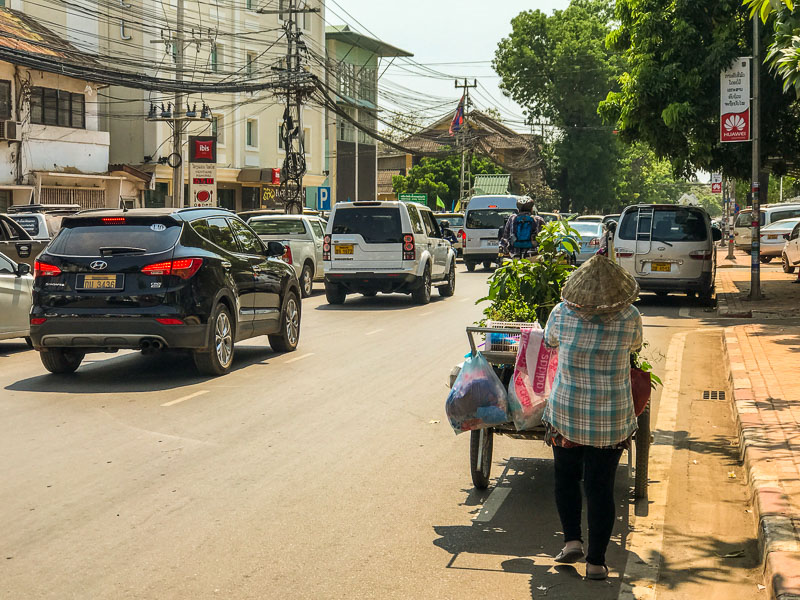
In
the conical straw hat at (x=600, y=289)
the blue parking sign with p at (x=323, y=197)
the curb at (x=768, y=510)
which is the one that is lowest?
the curb at (x=768, y=510)

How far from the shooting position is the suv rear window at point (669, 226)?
20125 millimetres

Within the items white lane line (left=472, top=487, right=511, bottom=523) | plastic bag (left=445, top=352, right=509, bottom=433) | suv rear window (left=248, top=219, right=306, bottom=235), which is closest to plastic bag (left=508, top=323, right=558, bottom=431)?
plastic bag (left=445, top=352, right=509, bottom=433)

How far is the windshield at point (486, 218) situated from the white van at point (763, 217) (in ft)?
35.2

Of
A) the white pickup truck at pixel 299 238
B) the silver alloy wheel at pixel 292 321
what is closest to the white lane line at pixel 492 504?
the silver alloy wheel at pixel 292 321

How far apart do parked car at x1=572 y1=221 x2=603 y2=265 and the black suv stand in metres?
16.7

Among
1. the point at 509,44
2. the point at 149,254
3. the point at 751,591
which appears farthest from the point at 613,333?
the point at 509,44

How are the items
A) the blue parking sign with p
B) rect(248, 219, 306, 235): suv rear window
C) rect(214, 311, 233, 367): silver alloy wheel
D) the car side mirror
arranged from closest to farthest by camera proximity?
1. rect(214, 311, 233, 367): silver alloy wheel
2. the car side mirror
3. rect(248, 219, 306, 235): suv rear window
4. the blue parking sign with p

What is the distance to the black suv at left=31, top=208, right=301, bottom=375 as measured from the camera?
36.0 feet

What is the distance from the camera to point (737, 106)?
769 inches

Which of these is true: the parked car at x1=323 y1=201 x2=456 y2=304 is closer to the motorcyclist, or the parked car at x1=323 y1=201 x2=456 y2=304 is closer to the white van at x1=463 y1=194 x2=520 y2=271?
the motorcyclist

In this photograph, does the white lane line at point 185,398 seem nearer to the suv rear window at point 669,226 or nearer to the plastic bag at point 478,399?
the plastic bag at point 478,399

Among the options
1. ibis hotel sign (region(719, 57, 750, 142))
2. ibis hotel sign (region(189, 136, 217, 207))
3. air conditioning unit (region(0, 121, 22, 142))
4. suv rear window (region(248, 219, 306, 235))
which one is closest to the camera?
ibis hotel sign (region(719, 57, 750, 142))

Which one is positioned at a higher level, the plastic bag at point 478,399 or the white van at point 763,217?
the white van at point 763,217

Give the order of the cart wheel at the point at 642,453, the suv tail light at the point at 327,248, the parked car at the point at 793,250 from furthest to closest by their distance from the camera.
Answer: the parked car at the point at 793,250, the suv tail light at the point at 327,248, the cart wheel at the point at 642,453
